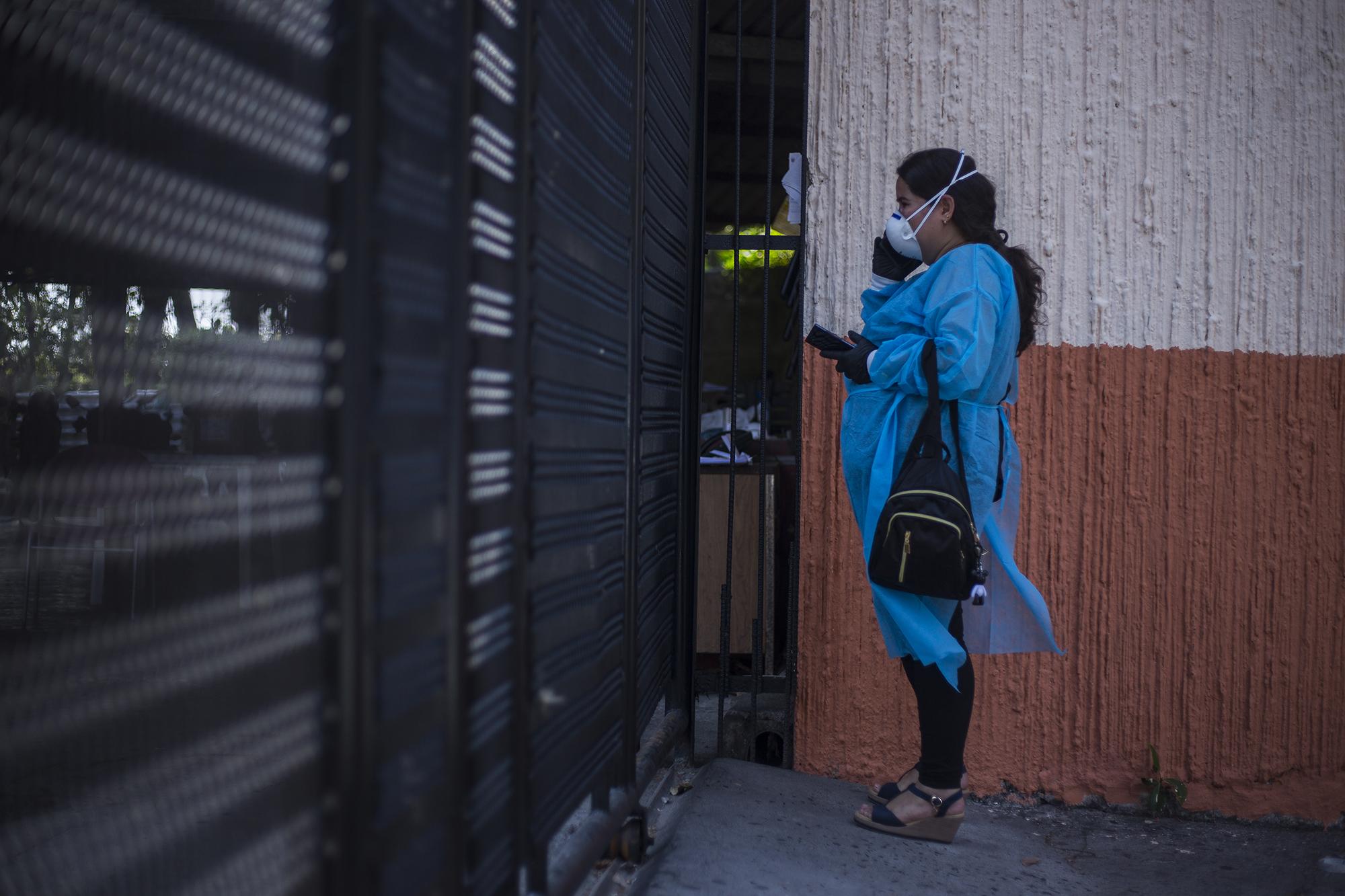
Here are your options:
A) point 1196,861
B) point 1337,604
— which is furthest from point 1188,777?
point 1337,604

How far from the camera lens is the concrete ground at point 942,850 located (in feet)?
7.91

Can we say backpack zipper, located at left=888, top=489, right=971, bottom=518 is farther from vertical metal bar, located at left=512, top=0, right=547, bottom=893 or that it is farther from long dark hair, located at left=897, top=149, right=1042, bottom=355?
vertical metal bar, located at left=512, top=0, right=547, bottom=893

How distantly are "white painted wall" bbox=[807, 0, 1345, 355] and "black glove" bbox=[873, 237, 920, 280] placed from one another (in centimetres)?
46

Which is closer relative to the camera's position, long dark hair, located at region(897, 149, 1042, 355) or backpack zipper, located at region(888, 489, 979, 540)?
backpack zipper, located at region(888, 489, 979, 540)

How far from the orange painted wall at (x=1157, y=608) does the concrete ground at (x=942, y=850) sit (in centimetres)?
14

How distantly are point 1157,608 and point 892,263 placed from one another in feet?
4.81

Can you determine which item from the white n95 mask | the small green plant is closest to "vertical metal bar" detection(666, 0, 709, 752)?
the white n95 mask

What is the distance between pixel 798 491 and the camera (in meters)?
3.35

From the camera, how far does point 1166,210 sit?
11.0 ft

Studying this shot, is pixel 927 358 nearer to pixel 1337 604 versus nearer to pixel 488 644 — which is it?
pixel 488 644

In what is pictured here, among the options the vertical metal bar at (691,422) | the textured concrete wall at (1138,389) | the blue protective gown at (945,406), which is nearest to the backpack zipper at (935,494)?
the blue protective gown at (945,406)

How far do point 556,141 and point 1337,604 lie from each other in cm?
295

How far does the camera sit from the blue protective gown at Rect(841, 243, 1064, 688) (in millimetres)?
2535

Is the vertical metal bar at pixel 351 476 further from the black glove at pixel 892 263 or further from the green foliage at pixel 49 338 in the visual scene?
the black glove at pixel 892 263
